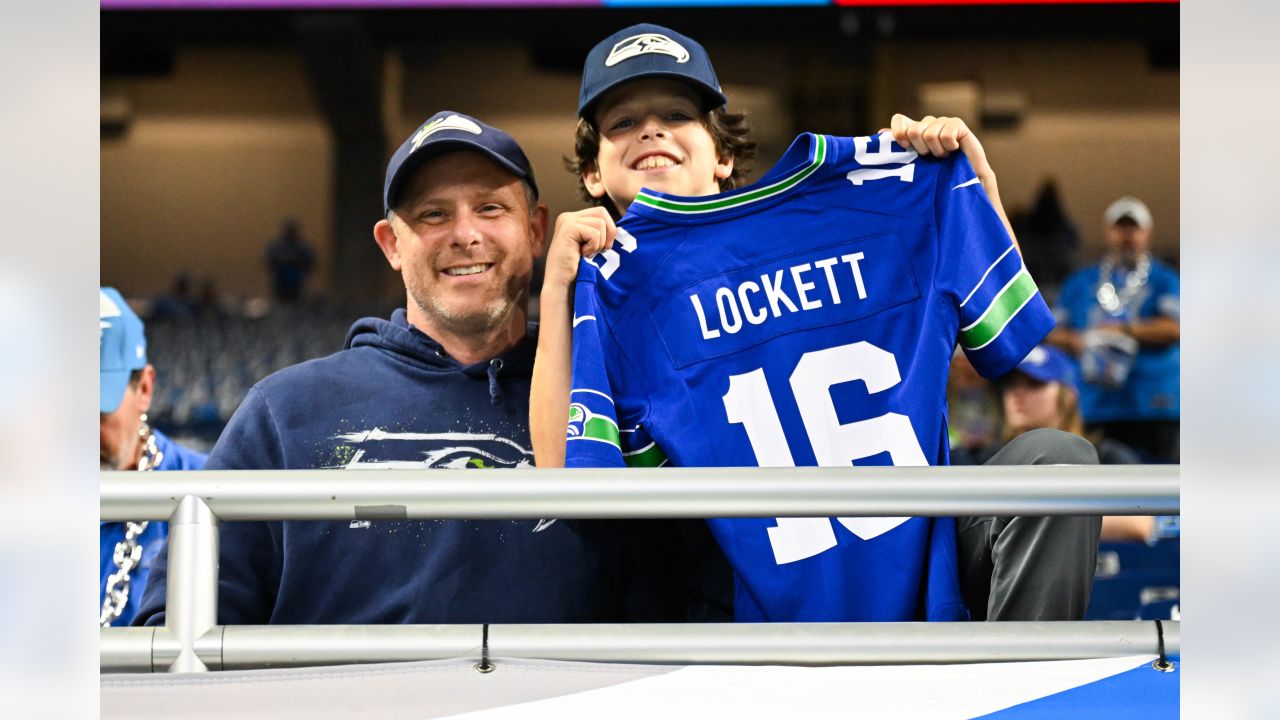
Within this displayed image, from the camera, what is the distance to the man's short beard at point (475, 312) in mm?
1697

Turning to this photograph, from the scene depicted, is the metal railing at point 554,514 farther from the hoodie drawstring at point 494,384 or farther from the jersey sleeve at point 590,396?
the hoodie drawstring at point 494,384

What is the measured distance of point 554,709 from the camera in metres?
1.08

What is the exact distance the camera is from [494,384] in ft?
5.41

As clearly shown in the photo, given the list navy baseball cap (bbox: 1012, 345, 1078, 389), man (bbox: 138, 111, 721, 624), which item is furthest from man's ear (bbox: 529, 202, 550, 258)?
navy baseball cap (bbox: 1012, 345, 1078, 389)

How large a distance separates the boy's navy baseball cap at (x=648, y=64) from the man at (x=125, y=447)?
39.7 inches

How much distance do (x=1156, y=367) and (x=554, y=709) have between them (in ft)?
14.6

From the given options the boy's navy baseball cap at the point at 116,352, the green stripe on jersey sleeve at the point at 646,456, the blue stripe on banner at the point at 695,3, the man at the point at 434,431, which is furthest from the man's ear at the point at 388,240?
the blue stripe on banner at the point at 695,3

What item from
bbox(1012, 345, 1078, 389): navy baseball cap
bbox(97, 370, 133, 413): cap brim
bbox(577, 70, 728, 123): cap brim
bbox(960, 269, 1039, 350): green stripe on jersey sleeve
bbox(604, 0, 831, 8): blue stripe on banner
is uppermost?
bbox(604, 0, 831, 8): blue stripe on banner

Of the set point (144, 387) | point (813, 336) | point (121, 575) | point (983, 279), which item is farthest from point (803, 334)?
point (144, 387)

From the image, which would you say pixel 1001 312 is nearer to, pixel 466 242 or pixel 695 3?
pixel 466 242

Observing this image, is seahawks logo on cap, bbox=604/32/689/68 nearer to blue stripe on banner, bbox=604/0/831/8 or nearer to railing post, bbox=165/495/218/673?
railing post, bbox=165/495/218/673

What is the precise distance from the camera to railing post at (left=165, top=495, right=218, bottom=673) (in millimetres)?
1116
